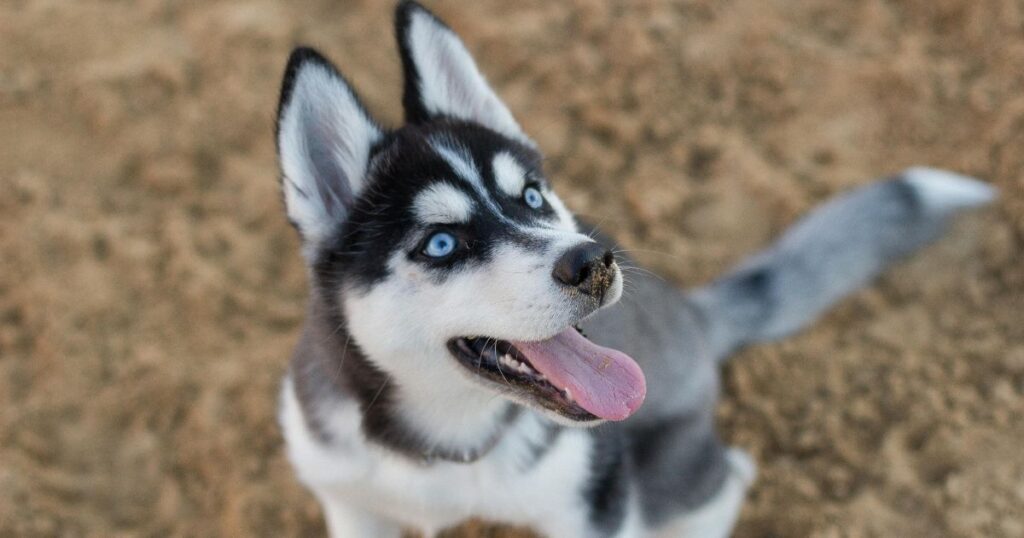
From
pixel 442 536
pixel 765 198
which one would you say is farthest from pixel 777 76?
pixel 442 536

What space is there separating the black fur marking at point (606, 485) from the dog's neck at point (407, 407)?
30cm

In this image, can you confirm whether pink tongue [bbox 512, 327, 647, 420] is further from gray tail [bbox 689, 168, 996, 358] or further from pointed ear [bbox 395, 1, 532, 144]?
gray tail [bbox 689, 168, 996, 358]

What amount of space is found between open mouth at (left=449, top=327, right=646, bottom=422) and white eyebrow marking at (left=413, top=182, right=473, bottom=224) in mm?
340

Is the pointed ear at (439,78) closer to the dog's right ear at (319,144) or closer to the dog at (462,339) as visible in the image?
the dog at (462,339)

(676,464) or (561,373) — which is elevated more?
(561,373)

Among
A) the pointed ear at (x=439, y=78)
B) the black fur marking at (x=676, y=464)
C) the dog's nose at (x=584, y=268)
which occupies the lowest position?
the black fur marking at (x=676, y=464)

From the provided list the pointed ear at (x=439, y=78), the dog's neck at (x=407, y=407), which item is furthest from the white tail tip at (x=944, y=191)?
the dog's neck at (x=407, y=407)

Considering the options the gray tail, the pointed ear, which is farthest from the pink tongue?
the gray tail

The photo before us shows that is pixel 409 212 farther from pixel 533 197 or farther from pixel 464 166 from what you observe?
pixel 533 197

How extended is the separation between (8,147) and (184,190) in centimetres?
104

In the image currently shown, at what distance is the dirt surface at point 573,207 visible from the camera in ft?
12.6

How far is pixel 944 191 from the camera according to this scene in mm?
4195

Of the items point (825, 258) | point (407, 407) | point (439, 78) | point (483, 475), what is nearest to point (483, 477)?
point (483, 475)

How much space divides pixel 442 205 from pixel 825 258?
2.20 metres
